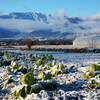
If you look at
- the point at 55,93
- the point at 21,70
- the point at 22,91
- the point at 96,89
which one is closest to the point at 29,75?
the point at 22,91

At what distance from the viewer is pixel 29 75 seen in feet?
13.3

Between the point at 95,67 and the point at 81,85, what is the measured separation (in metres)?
1.52

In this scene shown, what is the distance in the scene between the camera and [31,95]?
134 inches

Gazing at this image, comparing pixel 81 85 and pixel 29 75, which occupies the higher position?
pixel 29 75

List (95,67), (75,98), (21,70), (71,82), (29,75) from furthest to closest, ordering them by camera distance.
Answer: (21,70) → (95,67) → (71,82) → (29,75) → (75,98)

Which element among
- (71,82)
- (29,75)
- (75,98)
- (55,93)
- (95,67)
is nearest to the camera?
(75,98)

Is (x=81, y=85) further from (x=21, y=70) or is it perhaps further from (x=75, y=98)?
(x=21, y=70)

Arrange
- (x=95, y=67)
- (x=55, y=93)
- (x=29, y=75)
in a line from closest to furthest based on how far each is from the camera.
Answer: (x=55, y=93) → (x=29, y=75) → (x=95, y=67)

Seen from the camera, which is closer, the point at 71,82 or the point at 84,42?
the point at 71,82

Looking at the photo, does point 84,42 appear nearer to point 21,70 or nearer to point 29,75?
point 21,70

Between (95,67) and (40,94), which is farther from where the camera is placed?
(95,67)

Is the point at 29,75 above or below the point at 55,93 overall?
above

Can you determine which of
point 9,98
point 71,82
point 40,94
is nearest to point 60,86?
point 71,82

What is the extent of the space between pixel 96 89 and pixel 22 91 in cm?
171
